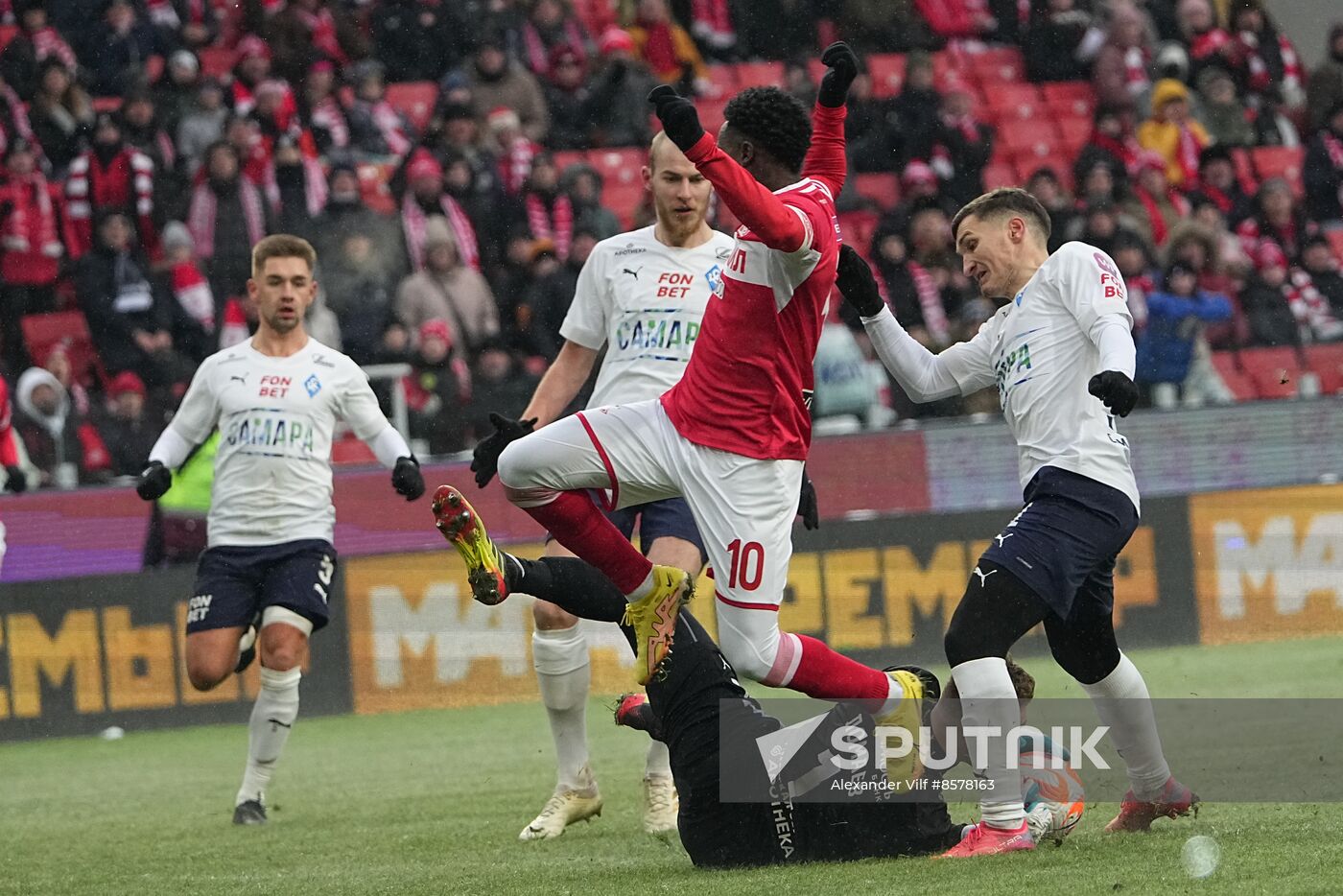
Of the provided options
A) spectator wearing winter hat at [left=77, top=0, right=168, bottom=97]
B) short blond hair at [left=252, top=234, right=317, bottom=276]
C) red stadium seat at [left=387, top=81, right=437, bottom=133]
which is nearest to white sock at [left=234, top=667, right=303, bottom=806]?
short blond hair at [left=252, top=234, right=317, bottom=276]

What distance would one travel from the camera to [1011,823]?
5.30 metres

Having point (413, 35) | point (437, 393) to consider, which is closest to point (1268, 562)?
point (437, 393)

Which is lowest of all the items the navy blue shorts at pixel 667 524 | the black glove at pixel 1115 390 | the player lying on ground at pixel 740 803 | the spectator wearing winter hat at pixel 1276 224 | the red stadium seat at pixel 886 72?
the player lying on ground at pixel 740 803

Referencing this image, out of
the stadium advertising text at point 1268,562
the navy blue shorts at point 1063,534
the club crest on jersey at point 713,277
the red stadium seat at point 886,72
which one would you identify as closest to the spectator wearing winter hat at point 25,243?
the red stadium seat at point 886,72

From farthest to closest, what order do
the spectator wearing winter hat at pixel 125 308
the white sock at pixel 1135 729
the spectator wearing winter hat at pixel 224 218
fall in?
1. the spectator wearing winter hat at pixel 224 218
2. the spectator wearing winter hat at pixel 125 308
3. the white sock at pixel 1135 729

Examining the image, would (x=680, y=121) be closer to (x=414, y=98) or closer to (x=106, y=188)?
(x=106, y=188)

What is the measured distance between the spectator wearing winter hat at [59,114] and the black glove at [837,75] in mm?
10660

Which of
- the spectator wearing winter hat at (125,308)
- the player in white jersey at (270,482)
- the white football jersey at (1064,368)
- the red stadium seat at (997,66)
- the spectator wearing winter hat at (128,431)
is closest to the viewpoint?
the white football jersey at (1064,368)

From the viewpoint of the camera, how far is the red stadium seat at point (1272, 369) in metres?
13.8

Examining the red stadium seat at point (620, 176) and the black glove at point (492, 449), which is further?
the red stadium seat at point (620, 176)

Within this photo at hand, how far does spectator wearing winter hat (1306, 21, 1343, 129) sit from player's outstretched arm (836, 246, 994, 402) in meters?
13.2

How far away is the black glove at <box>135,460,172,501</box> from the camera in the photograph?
7.93 m

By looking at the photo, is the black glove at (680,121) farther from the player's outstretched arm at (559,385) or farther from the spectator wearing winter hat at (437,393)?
the spectator wearing winter hat at (437,393)

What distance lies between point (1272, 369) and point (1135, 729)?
9.02 metres
